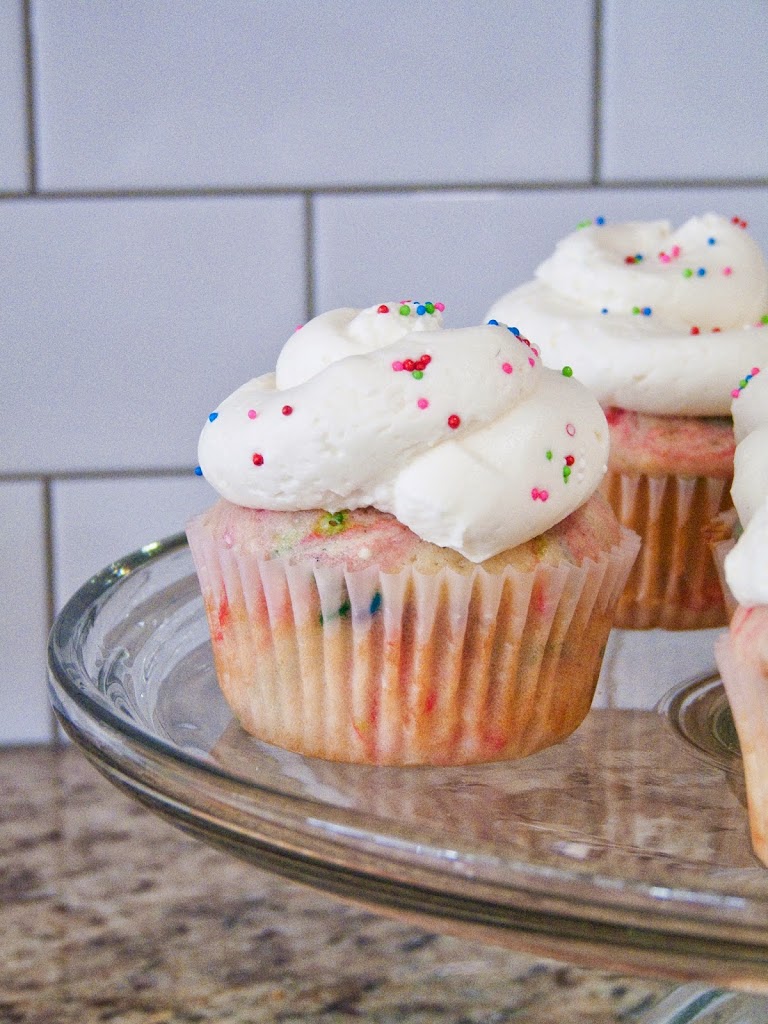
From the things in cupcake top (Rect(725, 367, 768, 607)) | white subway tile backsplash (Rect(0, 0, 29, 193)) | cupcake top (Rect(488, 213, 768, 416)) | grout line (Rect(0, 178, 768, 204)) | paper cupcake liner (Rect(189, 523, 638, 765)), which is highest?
white subway tile backsplash (Rect(0, 0, 29, 193))

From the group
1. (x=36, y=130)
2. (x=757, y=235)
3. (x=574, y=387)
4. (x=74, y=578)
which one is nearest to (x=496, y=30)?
(x=757, y=235)

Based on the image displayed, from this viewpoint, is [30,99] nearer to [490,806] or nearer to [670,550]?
[670,550]

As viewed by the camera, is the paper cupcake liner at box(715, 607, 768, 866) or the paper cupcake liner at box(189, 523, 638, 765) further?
the paper cupcake liner at box(189, 523, 638, 765)

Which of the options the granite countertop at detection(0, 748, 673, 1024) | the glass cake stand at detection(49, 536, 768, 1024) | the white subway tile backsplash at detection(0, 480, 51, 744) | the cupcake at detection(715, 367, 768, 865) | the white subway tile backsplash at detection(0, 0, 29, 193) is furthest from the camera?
the white subway tile backsplash at detection(0, 480, 51, 744)

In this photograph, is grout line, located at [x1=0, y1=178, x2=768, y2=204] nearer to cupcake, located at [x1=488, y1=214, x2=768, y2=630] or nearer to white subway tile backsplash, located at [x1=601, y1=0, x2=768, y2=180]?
white subway tile backsplash, located at [x1=601, y1=0, x2=768, y2=180]

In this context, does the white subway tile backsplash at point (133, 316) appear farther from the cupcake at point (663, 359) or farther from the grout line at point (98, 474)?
the cupcake at point (663, 359)

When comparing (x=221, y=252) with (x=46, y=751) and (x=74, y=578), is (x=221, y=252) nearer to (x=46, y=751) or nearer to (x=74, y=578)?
(x=74, y=578)

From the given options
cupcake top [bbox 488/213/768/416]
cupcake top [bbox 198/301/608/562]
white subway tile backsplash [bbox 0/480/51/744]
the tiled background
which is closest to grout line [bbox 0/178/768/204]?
the tiled background
